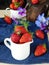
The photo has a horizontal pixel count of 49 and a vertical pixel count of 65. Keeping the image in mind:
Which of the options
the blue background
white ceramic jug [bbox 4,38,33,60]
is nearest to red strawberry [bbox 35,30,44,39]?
the blue background

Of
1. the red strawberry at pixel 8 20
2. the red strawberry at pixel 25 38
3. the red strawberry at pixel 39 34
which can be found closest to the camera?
the red strawberry at pixel 25 38

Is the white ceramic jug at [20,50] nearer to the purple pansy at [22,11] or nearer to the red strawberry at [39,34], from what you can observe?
the red strawberry at [39,34]

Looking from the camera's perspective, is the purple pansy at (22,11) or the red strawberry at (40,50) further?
the purple pansy at (22,11)

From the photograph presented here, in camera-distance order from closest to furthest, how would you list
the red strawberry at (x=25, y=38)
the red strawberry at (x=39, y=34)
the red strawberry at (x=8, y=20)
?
1. the red strawberry at (x=25, y=38)
2. the red strawberry at (x=39, y=34)
3. the red strawberry at (x=8, y=20)

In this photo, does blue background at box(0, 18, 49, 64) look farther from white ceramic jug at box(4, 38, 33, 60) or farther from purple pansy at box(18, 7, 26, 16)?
purple pansy at box(18, 7, 26, 16)

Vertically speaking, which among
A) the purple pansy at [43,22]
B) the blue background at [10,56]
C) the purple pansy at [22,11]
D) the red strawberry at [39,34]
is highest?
the purple pansy at [22,11]

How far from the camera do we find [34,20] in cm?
95

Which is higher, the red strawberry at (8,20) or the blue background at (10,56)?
the red strawberry at (8,20)

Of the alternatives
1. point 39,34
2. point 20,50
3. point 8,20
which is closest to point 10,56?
point 20,50

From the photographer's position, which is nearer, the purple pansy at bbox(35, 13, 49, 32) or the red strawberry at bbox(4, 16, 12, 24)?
the purple pansy at bbox(35, 13, 49, 32)

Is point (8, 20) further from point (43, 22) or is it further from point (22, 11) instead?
point (43, 22)

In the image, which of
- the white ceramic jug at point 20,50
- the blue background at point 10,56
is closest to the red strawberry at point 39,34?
the blue background at point 10,56

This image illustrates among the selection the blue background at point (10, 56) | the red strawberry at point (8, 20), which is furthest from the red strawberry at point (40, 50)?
the red strawberry at point (8, 20)

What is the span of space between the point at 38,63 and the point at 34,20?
0.33 metres
